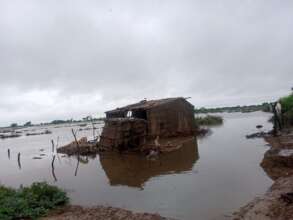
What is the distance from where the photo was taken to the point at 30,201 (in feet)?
38.2

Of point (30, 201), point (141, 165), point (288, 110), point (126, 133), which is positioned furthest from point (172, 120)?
point (30, 201)

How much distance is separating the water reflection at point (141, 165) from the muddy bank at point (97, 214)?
4.26 m

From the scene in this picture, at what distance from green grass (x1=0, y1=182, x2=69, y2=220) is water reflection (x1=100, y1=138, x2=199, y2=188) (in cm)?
434

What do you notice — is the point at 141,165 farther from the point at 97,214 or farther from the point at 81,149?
the point at 81,149

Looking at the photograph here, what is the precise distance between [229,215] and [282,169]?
605 cm

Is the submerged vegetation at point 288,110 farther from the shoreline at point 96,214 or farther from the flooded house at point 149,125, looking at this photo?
the shoreline at point 96,214

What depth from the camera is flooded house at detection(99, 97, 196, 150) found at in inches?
1086

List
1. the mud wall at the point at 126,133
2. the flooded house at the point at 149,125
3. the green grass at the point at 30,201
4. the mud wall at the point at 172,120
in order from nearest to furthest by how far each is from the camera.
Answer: the green grass at the point at 30,201
the mud wall at the point at 126,133
the flooded house at the point at 149,125
the mud wall at the point at 172,120

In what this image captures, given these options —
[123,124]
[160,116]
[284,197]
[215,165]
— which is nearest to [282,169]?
[215,165]

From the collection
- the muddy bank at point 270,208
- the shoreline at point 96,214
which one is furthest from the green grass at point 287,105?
the shoreline at point 96,214

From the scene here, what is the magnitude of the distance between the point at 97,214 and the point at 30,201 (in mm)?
2750

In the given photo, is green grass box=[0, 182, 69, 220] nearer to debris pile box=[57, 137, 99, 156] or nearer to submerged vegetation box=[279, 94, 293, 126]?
debris pile box=[57, 137, 99, 156]

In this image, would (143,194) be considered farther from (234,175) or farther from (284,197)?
(284,197)

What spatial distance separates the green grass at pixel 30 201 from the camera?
10.8 metres
